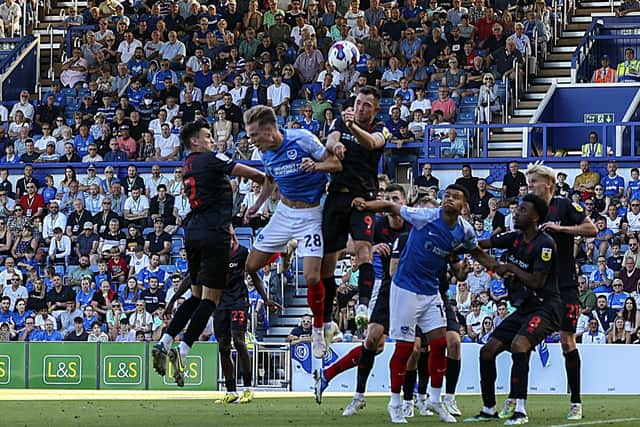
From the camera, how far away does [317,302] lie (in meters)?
14.7

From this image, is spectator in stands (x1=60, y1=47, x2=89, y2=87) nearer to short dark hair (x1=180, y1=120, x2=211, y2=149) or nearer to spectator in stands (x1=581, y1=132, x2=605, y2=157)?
spectator in stands (x1=581, y1=132, x2=605, y2=157)

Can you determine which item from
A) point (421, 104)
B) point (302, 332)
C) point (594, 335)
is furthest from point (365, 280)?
point (421, 104)

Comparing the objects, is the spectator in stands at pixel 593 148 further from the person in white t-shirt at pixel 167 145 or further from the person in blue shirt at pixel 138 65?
the person in blue shirt at pixel 138 65

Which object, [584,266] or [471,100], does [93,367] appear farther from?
[471,100]

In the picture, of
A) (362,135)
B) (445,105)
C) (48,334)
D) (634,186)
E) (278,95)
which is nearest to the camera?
(362,135)

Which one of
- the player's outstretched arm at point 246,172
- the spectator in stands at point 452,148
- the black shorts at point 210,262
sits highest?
the spectator in stands at point 452,148

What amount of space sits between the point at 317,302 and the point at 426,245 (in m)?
1.87

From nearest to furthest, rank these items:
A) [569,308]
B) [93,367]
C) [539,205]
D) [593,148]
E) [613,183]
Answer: [539,205] < [569,308] < [93,367] < [613,183] < [593,148]

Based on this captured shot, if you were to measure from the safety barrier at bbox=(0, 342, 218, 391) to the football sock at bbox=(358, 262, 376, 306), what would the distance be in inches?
392

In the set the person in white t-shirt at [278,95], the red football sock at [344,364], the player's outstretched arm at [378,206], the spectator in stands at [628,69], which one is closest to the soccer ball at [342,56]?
the player's outstretched arm at [378,206]

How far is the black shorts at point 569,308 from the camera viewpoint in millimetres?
14250

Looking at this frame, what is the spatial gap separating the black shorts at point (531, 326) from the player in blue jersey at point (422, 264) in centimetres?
64

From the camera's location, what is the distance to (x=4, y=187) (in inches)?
1219

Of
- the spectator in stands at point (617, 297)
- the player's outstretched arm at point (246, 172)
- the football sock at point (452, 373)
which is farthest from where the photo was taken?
the spectator in stands at point (617, 297)
